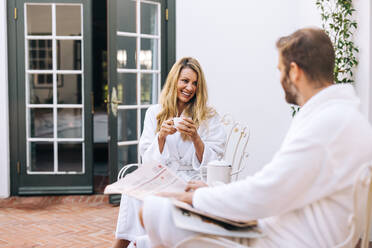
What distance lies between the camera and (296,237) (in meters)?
1.41

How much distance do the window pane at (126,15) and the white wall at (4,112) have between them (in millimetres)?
1438

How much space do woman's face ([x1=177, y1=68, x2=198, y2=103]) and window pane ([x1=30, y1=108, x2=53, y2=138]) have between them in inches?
109

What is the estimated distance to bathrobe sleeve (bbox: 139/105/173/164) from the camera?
2897mm

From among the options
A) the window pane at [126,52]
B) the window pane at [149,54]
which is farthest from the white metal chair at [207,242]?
the window pane at [149,54]

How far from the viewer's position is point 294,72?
149 cm

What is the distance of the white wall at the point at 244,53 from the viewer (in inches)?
202

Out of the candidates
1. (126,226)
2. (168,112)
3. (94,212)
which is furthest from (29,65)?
(126,226)

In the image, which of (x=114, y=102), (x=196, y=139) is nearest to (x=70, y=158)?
(x=114, y=102)

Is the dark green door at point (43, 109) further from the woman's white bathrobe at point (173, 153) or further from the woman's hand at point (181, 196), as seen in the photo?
the woman's hand at point (181, 196)

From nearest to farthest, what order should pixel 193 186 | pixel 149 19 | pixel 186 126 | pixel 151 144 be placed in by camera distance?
pixel 193 186 < pixel 186 126 < pixel 151 144 < pixel 149 19

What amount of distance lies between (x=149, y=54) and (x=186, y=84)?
211 centimetres

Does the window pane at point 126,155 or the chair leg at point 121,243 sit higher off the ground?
the window pane at point 126,155

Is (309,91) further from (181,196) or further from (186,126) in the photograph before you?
(186,126)

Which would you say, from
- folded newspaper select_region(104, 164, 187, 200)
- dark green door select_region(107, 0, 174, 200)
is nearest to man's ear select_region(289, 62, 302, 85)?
folded newspaper select_region(104, 164, 187, 200)
